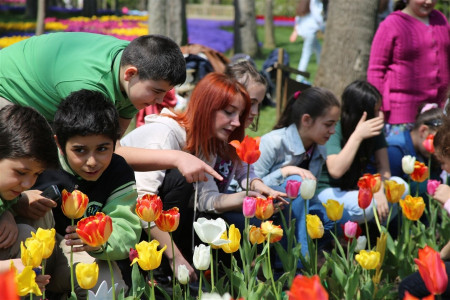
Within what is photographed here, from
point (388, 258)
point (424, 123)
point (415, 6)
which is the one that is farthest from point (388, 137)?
point (388, 258)

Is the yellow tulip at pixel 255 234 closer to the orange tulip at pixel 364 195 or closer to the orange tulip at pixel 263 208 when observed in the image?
the orange tulip at pixel 263 208

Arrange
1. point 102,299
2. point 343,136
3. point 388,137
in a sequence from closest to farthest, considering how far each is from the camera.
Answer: point 102,299 < point 343,136 < point 388,137

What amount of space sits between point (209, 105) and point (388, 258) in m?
1.06

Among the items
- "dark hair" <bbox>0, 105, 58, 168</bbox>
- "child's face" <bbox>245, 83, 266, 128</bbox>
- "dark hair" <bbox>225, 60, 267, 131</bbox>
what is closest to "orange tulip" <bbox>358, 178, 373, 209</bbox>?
"child's face" <bbox>245, 83, 266, 128</bbox>

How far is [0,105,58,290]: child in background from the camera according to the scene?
206 centimetres

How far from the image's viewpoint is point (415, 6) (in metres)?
4.54

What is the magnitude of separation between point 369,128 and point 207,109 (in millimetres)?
1077

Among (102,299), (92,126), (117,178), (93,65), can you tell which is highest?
(93,65)

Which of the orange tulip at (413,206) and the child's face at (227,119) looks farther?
the child's face at (227,119)

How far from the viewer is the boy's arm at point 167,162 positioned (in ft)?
7.91

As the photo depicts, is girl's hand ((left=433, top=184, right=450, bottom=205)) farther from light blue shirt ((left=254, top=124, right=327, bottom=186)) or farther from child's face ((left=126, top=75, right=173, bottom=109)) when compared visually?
child's face ((left=126, top=75, right=173, bottom=109))

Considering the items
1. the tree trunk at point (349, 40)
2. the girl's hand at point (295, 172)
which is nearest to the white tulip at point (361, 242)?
the girl's hand at point (295, 172)

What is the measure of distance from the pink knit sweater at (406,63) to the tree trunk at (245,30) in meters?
10.1

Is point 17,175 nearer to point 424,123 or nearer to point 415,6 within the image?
point 424,123
